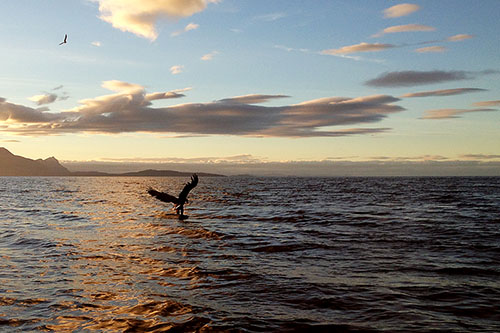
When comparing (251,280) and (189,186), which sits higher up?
(189,186)

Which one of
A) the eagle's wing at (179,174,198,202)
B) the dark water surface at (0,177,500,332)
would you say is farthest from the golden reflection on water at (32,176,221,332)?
the eagle's wing at (179,174,198,202)

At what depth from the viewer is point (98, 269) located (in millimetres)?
11406

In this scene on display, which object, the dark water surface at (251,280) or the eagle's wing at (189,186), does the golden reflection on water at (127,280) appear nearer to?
the dark water surface at (251,280)

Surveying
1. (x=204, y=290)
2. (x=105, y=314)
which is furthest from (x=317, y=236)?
(x=105, y=314)

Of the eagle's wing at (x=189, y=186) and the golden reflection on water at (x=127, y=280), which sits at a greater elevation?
the eagle's wing at (x=189, y=186)

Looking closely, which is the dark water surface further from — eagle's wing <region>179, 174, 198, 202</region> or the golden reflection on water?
eagle's wing <region>179, 174, 198, 202</region>

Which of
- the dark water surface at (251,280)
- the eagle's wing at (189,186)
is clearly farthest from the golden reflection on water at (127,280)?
the eagle's wing at (189,186)

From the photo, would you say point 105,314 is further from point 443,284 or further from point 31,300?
point 443,284

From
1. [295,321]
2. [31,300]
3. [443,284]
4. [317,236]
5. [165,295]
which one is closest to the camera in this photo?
[295,321]

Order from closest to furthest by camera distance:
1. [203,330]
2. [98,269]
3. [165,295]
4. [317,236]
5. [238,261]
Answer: [203,330], [165,295], [98,269], [238,261], [317,236]

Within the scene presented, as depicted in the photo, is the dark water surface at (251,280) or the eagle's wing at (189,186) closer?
the dark water surface at (251,280)

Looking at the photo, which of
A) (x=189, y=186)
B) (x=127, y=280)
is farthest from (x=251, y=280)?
(x=189, y=186)

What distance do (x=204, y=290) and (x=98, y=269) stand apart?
4031 mm

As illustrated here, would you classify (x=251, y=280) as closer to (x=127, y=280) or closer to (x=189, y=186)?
(x=127, y=280)
